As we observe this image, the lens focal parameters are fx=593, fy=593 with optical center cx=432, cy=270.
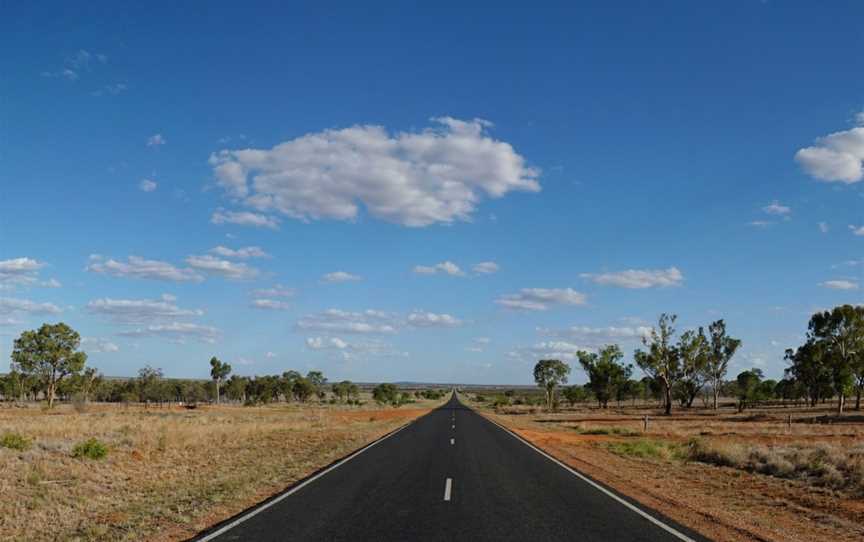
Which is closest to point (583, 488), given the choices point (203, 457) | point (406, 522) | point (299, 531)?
point (406, 522)

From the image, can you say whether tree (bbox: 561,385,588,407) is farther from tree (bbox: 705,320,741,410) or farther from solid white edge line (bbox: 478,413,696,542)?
solid white edge line (bbox: 478,413,696,542)

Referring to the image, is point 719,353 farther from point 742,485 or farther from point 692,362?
point 742,485

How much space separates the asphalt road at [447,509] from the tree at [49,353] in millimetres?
76990

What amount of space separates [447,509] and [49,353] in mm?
84385

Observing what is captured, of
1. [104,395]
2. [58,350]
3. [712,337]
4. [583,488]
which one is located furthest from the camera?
[104,395]

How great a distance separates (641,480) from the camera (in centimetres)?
1605

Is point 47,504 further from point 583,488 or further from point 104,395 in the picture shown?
point 104,395

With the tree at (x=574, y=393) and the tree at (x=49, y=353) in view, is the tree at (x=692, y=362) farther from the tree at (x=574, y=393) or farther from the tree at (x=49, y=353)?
the tree at (x=49, y=353)

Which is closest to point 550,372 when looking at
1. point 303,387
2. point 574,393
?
point 574,393

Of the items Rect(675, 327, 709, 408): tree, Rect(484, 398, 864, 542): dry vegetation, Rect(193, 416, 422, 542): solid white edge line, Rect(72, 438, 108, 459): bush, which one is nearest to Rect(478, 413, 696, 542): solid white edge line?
Rect(484, 398, 864, 542): dry vegetation

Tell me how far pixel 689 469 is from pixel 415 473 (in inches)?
378

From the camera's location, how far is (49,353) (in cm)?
7800

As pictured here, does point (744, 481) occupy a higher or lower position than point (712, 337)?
lower

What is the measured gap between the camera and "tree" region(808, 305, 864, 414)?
72.2 metres
